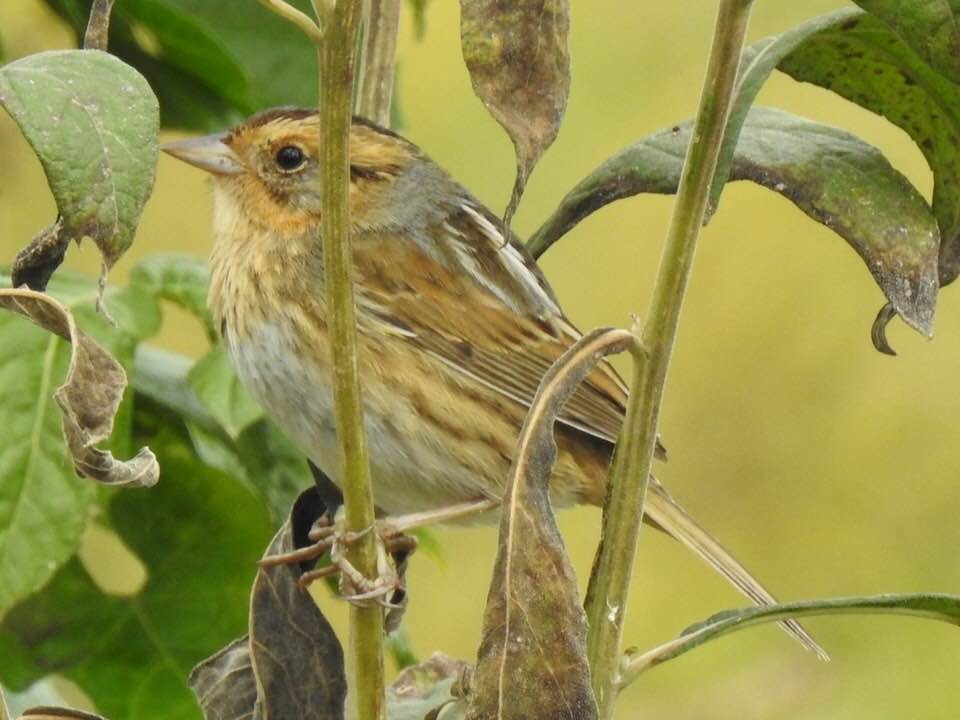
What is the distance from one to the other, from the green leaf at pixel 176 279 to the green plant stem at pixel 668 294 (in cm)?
78

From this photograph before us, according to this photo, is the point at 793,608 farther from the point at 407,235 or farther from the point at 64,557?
the point at 407,235

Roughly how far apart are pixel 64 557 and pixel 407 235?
0.72m

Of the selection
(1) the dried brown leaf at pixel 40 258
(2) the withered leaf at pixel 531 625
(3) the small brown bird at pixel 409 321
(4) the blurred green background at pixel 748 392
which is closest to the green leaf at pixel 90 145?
(1) the dried brown leaf at pixel 40 258

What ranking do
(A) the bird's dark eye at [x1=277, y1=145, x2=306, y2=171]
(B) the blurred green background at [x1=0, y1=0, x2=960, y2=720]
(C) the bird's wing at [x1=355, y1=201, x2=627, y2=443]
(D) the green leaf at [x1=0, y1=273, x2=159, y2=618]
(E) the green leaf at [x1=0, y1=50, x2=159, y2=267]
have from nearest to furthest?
(E) the green leaf at [x1=0, y1=50, x2=159, y2=267]
(D) the green leaf at [x1=0, y1=273, x2=159, y2=618]
(C) the bird's wing at [x1=355, y1=201, x2=627, y2=443]
(A) the bird's dark eye at [x1=277, y1=145, x2=306, y2=171]
(B) the blurred green background at [x1=0, y1=0, x2=960, y2=720]

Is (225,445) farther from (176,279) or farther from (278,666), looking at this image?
(278,666)

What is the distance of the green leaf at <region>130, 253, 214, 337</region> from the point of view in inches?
74.3

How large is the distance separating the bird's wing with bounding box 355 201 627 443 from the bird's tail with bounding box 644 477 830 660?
124 mm

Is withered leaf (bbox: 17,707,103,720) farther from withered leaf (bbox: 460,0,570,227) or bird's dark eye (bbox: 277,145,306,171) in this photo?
bird's dark eye (bbox: 277,145,306,171)

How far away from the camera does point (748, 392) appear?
4.09 meters

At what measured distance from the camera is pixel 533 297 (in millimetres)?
2199

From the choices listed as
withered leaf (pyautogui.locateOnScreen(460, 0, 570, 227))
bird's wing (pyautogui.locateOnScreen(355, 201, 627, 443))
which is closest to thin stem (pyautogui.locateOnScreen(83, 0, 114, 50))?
withered leaf (pyautogui.locateOnScreen(460, 0, 570, 227))

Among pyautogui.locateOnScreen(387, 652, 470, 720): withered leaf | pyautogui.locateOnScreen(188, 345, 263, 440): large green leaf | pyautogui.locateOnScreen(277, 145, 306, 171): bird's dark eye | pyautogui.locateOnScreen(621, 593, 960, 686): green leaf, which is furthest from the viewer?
pyautogui.locateOnScreen(277, 145, 306, 171): bird's dark eye

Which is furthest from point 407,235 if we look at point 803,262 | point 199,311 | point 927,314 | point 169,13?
point 803,262

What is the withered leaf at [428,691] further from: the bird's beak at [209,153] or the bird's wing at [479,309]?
the bird's beak at [209,153]
